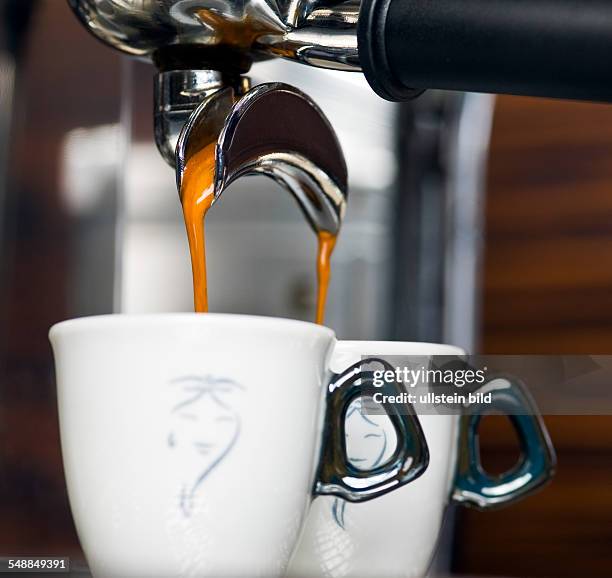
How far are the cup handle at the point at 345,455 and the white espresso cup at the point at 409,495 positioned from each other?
21 mm

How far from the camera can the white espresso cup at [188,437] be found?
0.89 feet

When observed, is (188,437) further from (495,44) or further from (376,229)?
(376,229)

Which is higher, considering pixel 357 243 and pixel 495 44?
pixel 495 44

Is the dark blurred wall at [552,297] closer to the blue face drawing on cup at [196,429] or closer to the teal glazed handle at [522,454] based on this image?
the teal glazed handle at [522,454]

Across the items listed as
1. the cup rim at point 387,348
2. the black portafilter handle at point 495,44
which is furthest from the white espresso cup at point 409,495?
the black portafilter handle at point 495,44

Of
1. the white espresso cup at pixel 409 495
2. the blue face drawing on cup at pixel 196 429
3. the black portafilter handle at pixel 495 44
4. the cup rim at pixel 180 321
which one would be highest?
the black portafilter handle at pixel 495 44

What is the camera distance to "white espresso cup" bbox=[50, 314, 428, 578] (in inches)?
10.7

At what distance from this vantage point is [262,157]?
1.08 ft

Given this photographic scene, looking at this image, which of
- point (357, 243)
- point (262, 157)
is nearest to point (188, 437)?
point (262, 157)

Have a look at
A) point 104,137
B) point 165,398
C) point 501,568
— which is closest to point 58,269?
point 104,137

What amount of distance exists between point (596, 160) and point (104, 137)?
270 millimetres

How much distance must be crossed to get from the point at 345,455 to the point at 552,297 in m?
0.29

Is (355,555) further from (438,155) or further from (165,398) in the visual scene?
(438,155)

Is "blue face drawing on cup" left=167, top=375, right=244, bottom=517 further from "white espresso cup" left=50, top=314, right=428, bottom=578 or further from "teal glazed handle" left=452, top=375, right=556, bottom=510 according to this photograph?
"teal glazed handle" left=452, top=375, right=556, bottom=510
